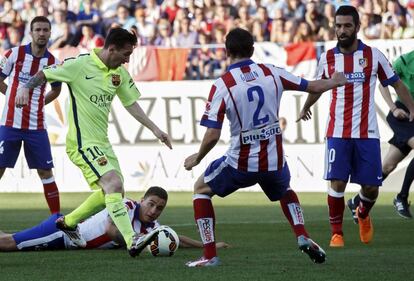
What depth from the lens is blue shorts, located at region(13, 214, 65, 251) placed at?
10.6 m

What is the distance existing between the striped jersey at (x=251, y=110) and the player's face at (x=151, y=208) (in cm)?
118

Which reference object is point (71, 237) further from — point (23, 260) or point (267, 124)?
point (267, 124)

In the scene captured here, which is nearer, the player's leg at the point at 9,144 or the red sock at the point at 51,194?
the player's leg at the point at 9,144

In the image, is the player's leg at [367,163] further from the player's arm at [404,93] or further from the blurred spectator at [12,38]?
the blurred spectator at [12,38]

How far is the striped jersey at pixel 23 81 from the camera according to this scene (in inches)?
530

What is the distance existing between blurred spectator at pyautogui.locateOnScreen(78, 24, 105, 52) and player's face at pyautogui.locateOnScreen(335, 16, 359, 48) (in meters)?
12.1

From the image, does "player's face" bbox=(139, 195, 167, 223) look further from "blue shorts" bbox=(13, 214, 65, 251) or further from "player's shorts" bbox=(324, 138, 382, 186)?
"player's shorts" bbox=(324, 138, 382, 186)

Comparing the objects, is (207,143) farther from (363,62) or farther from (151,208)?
(363,62)

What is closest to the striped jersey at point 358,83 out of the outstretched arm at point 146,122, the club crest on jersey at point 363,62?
the club crest on jersey at point 363,62

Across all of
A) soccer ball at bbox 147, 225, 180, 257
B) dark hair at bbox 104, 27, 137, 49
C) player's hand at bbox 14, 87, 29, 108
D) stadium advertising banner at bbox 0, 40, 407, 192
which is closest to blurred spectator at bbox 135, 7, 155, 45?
stadium advertising banner at bbox 0, 40, 407, 192

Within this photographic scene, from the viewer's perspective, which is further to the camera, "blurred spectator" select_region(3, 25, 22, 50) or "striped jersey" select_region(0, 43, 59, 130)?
"blurred spectator" select_region(3, 25, 22, 50)

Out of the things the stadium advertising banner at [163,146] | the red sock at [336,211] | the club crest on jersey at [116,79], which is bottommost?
the stadium advertising banner at [163,146]

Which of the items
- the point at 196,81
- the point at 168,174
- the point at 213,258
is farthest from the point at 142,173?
the point at 213,258

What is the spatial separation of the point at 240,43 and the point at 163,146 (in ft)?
37.8
